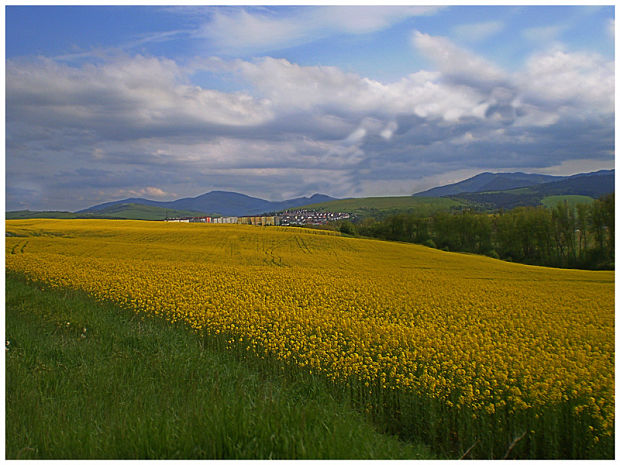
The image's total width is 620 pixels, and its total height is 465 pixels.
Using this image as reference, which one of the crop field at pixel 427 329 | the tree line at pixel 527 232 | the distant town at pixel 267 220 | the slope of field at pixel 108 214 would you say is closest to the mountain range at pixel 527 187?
the tree line at pixel 527 232

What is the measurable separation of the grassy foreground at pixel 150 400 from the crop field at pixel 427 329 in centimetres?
62

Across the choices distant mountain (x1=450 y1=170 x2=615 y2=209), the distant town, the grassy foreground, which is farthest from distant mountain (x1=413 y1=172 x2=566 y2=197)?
the distant town

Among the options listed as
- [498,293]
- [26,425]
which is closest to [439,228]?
[498,293]

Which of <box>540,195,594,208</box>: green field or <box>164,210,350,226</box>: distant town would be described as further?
<box>164,210,350,226</box>: distant town

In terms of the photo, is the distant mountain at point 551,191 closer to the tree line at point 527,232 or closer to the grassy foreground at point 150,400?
the tree line at point 527,232

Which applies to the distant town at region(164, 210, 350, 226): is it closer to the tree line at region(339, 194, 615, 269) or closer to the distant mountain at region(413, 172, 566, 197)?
the tree line at region(339, 194, 615, 269)

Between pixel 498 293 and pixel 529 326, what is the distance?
2.49m

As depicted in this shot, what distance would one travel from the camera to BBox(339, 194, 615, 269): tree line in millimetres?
9578

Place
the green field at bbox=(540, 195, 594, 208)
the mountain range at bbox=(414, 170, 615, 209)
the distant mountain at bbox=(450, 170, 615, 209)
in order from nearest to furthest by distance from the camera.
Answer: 1. the distant mountain at bbox=(450, 170, 615, 209)
2. the mountain range at bbox=(414, 170, 615, 209)
3. the green field at bbox=(540, 195, 594, 208)

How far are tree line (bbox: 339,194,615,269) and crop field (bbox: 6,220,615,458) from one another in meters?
0.76

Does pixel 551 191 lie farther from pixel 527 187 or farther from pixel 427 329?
pixel 427 329

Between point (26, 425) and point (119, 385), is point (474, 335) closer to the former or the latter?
point (119, 385)

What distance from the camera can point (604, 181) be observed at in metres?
6.96

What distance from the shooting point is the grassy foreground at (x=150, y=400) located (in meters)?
3.31
